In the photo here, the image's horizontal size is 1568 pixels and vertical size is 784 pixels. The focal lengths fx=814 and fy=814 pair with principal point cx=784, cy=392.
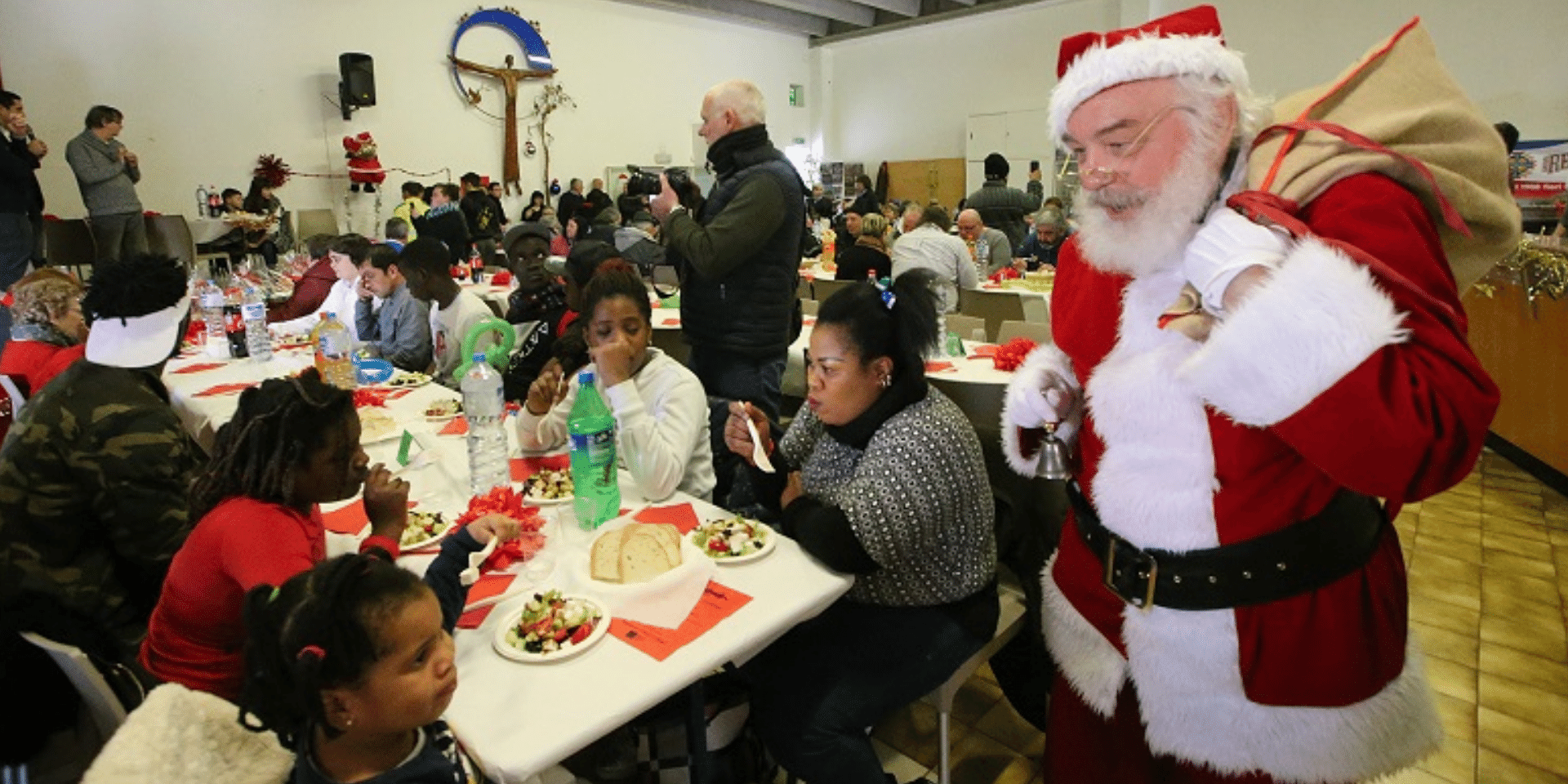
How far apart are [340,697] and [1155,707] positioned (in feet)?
4.04

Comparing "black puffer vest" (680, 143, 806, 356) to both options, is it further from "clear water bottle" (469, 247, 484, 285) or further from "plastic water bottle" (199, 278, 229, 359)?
"clear water bottle" (469, 247, 484, 285)

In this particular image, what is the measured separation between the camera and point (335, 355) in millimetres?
3742

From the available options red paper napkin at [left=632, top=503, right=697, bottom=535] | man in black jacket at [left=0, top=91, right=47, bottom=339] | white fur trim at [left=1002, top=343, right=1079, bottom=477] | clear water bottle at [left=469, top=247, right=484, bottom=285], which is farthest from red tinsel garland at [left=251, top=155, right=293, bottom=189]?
white fur trim at [left=1002, top=343, right=1079, bottom=477]

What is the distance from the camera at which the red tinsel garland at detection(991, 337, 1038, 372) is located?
3436mm

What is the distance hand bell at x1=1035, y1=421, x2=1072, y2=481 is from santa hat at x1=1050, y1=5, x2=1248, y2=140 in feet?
1.76

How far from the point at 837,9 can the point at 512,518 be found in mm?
14821

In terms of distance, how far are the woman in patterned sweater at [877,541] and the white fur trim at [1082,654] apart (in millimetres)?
285

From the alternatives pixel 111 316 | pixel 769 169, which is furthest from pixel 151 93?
pixel 769 169

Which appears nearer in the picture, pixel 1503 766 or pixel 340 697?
pixel 340 697

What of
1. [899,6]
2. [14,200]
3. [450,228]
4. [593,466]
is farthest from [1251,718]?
[899,6]

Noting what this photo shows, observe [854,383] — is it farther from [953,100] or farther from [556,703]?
[953,100]

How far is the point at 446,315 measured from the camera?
3.94 m

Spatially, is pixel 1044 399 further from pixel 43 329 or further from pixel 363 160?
pixel 363 160

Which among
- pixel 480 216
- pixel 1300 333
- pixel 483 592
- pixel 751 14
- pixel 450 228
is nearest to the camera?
pixel 1300 333
